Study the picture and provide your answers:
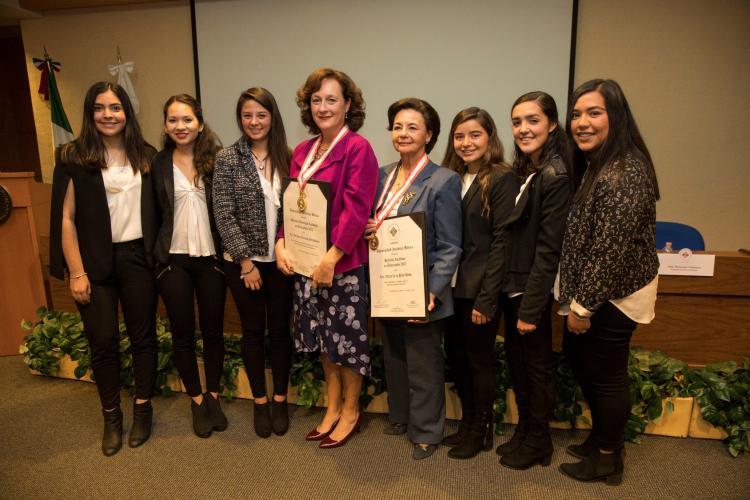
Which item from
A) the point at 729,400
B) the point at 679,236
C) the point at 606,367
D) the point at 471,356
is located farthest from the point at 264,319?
the point at 679,236

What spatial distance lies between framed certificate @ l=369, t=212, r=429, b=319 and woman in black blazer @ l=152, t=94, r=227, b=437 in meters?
0.76

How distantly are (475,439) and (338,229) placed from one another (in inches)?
44.6

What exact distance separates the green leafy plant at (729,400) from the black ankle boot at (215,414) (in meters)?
2.29

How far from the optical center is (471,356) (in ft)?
6.40

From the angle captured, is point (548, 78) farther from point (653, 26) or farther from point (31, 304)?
point (31, 304)

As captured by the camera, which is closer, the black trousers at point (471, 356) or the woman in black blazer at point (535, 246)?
the woman in black blazer at point (535, 246)

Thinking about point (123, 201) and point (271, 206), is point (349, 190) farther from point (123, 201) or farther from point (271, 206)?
point (123, 201)

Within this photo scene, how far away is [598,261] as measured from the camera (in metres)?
1.52

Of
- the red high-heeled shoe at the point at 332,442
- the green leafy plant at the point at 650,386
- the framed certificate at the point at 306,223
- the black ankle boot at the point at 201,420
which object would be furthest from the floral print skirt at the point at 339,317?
the green leafy plant at the point at 650,386

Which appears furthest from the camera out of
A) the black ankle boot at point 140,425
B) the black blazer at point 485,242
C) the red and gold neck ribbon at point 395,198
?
the black ankle boot at point 140,425

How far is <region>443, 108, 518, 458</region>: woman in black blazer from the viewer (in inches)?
69.1

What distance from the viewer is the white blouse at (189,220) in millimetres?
2014

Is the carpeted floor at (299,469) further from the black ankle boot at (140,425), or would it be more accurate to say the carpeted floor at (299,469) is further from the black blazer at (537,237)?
the black blazer at (537,237)

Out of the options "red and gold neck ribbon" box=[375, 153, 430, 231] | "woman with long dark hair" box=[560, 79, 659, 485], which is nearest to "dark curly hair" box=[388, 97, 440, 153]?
"red and gold neck ribbon" box=[375, 153, 430, 231]
